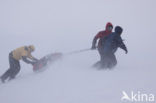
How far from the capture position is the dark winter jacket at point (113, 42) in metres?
11.2

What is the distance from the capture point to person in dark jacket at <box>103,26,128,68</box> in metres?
11.2

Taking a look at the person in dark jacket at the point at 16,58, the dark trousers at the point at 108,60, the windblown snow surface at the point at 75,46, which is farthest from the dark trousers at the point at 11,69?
the dark trousers at the point at 108,60

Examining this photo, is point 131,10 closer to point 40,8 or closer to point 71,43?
point 40,8

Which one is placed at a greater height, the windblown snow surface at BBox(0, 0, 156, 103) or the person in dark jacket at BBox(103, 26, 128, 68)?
the person in dark jacket at BBox(103, 26, 128, 68)

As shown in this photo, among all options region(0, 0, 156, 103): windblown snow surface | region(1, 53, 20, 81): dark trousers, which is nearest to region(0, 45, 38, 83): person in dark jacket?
region(1, 53, 20, 81): dark trousers

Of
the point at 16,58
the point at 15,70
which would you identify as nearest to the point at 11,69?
the point at 15,70

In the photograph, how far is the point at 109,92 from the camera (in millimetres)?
8750

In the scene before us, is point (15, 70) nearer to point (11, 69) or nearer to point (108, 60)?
point (11, 69)

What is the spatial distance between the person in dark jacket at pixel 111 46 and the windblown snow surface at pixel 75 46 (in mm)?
338

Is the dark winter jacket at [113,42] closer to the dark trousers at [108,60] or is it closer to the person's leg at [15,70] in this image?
the dark trousers at [108,60]

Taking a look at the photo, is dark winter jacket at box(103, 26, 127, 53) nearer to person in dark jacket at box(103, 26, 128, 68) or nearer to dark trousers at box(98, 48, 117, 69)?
person in dark jacket at box(103, 26, 128, 68)

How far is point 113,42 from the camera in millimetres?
11406

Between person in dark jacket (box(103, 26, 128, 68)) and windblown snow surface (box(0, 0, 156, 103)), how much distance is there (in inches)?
13.3

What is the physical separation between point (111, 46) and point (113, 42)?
0.17 m
